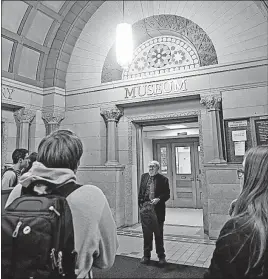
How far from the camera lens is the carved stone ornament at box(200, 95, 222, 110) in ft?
14.2

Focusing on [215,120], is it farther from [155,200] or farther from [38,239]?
[38,239]

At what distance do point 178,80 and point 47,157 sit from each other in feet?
13.0

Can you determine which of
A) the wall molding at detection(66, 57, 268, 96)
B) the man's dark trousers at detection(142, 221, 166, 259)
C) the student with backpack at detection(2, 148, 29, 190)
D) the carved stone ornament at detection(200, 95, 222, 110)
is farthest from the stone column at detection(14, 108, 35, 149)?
the carved stone ornament at detection(200, 95, 222, 110)

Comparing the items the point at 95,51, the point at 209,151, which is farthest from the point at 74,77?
the point at 209,151

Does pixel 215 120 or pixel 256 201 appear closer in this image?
pixel 256 201

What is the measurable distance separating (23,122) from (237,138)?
403 centimetres

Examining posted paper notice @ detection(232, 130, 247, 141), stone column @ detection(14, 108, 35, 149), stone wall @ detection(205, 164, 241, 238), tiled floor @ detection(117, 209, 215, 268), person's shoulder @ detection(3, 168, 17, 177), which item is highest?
stone column @ detection(14, 108, 35, 149)

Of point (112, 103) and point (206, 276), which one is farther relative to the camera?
point (112, 103)

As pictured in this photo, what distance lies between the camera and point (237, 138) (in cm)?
413

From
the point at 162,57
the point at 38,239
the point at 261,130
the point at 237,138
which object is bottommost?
the point at 38,239

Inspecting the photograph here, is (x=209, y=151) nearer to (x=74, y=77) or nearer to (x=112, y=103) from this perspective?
(x=112, y=103)

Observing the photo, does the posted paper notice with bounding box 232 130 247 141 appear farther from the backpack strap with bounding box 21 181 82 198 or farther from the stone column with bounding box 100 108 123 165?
the backpack strap with bounding box 21 181 82 198

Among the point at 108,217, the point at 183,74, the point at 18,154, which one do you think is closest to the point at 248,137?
the point at 183,74

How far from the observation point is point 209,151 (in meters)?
4.41
